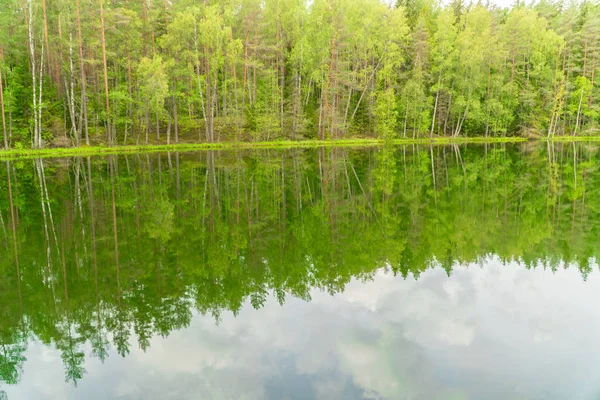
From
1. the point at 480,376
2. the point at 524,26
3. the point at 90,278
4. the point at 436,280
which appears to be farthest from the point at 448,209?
the point at 524,26

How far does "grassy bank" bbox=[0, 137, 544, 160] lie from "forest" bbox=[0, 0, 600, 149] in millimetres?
1718

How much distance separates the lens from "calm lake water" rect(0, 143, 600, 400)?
18.2 feet

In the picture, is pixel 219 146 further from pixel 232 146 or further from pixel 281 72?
pixel 281 72

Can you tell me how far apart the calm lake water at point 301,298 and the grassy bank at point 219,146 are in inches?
919

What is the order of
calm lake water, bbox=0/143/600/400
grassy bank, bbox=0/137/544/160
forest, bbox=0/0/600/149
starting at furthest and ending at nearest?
forest, bbox=0/0/600/149 < grassy bank, bbox=0/137/544/160 < calm lake water, bbox=0/143/600/400

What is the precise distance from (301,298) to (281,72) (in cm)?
5072

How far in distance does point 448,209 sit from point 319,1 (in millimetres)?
48539

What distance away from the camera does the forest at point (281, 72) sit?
40.5m

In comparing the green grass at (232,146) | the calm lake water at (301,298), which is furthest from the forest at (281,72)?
the calm lake water at (301,298)

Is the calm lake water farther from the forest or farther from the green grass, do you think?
the forest

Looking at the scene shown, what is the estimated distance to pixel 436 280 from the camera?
880cm

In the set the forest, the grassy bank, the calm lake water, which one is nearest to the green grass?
the grassy bank

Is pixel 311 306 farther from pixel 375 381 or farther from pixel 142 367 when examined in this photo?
pixel 142 367

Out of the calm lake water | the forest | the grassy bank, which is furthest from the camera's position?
the forest
